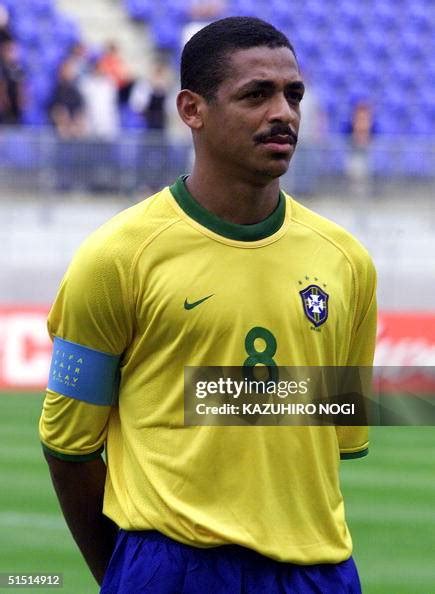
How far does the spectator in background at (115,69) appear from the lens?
1540 cm

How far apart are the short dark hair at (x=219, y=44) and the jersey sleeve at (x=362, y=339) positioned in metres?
0.54

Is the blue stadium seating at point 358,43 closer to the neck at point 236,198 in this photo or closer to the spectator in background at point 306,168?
the spectator in background at point 306,168

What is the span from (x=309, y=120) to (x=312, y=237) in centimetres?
1227

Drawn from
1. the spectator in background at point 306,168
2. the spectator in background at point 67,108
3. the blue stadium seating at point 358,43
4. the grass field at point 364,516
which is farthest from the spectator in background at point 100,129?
the grass field at point 364,516

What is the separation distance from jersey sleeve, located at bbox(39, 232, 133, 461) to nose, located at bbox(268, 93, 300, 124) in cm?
45

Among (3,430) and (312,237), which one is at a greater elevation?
(312,237)

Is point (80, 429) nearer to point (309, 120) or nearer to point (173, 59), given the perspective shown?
point (309, 120)

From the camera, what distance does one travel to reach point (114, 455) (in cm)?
295

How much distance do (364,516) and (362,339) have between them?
4314mm

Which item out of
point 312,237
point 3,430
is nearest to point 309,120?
point 3,430

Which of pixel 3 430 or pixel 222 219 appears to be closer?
pixel 222 219

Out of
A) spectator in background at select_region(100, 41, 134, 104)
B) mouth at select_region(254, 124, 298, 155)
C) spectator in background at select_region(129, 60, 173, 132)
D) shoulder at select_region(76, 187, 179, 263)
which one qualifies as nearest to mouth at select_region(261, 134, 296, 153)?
mouth at select_region(254, 124, 298, 155)

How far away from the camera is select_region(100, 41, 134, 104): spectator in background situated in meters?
15.4

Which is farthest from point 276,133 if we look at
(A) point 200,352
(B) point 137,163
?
(B) point 137,163
